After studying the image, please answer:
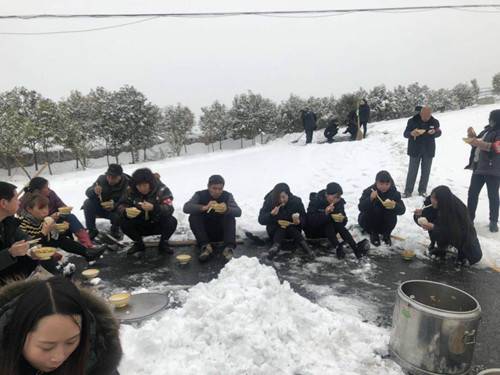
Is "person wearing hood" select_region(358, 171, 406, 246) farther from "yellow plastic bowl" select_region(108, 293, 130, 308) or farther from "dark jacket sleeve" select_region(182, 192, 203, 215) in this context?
"yellow plastic bowl" select_region(108, 293, 130, 308)

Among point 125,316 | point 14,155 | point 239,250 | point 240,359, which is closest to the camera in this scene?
point 240,359

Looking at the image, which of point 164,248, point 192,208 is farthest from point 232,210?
point 164,248

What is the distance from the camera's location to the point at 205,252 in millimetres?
5070

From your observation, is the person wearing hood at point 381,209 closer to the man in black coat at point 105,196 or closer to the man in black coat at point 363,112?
the man in black coat at point 105,196

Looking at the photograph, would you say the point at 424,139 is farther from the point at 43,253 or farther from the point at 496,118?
the point at 43,253

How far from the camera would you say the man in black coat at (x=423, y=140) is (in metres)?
6.88

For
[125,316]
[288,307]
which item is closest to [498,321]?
[288,307]

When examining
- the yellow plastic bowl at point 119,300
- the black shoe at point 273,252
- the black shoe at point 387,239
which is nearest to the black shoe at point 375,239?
the black shoe at point 387,239

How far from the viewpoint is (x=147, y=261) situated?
A: 514cm

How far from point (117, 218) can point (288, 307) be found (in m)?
3.27

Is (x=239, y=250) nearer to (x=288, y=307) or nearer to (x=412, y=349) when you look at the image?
(x=288, y=307)

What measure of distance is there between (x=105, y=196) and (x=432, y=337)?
4.75m

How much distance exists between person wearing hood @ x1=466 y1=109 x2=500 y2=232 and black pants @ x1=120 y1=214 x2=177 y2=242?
182 inches

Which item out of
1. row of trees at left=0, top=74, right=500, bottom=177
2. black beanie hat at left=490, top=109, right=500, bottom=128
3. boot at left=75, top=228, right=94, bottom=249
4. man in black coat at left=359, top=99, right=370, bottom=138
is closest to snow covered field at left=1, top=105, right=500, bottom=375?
boot at left=75, top=228, right=94, bottom=249
